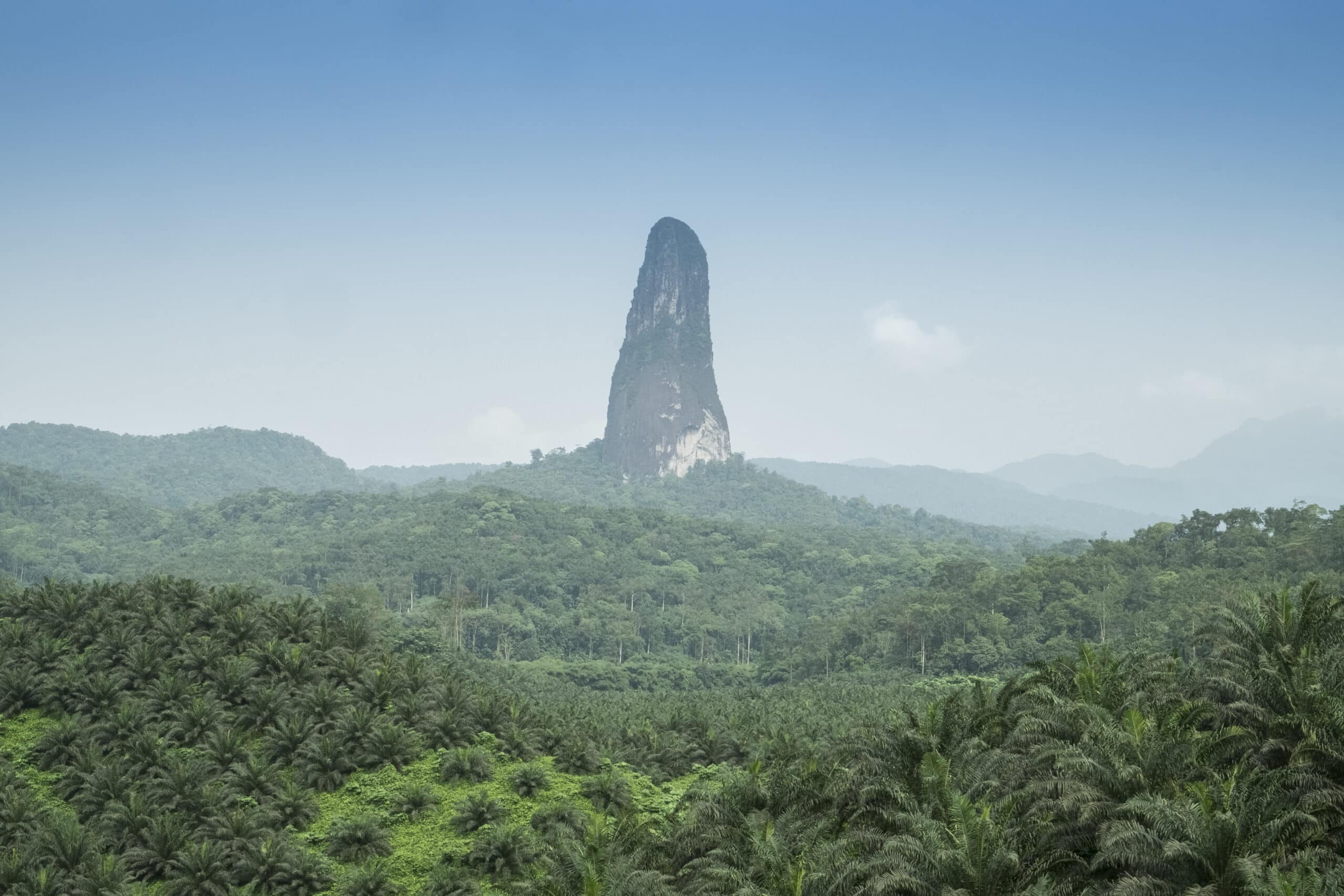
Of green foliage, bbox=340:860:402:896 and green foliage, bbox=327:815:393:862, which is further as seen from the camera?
green foliage, bbox=327:815:393:862

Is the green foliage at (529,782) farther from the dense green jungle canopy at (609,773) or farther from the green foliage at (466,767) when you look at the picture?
the green foliage at (466,767)

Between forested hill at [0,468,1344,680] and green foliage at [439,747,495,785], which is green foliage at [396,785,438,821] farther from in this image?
forested hill at [0,468,1344,680]

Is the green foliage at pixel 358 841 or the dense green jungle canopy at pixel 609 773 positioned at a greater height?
the dense green jungle canopy at pixel 609 773

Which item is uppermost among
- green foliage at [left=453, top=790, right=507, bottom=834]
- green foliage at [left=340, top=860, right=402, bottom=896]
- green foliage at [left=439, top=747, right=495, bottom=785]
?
green foliage at [left=439, top=747, right=495, bottom=785]

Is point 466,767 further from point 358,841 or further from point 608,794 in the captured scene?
point 358,841

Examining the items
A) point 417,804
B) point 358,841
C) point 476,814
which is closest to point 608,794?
point 476,814

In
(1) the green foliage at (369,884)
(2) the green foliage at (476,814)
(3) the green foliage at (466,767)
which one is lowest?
(1) the green foliage at (369,884)

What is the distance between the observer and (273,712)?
111ft

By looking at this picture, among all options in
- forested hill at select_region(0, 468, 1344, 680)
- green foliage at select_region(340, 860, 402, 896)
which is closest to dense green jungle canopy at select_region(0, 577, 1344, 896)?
green foliage at select_region(340, 860, 402, 896)

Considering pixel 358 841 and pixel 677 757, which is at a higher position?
pixel 677 757

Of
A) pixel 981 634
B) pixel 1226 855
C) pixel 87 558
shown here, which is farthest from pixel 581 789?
pixel 87 558

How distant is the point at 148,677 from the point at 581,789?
15.2 m

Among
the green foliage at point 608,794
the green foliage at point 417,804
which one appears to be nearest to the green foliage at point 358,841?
the green foliage at point 417,804

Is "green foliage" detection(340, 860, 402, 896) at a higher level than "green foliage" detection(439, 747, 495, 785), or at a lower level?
lower
